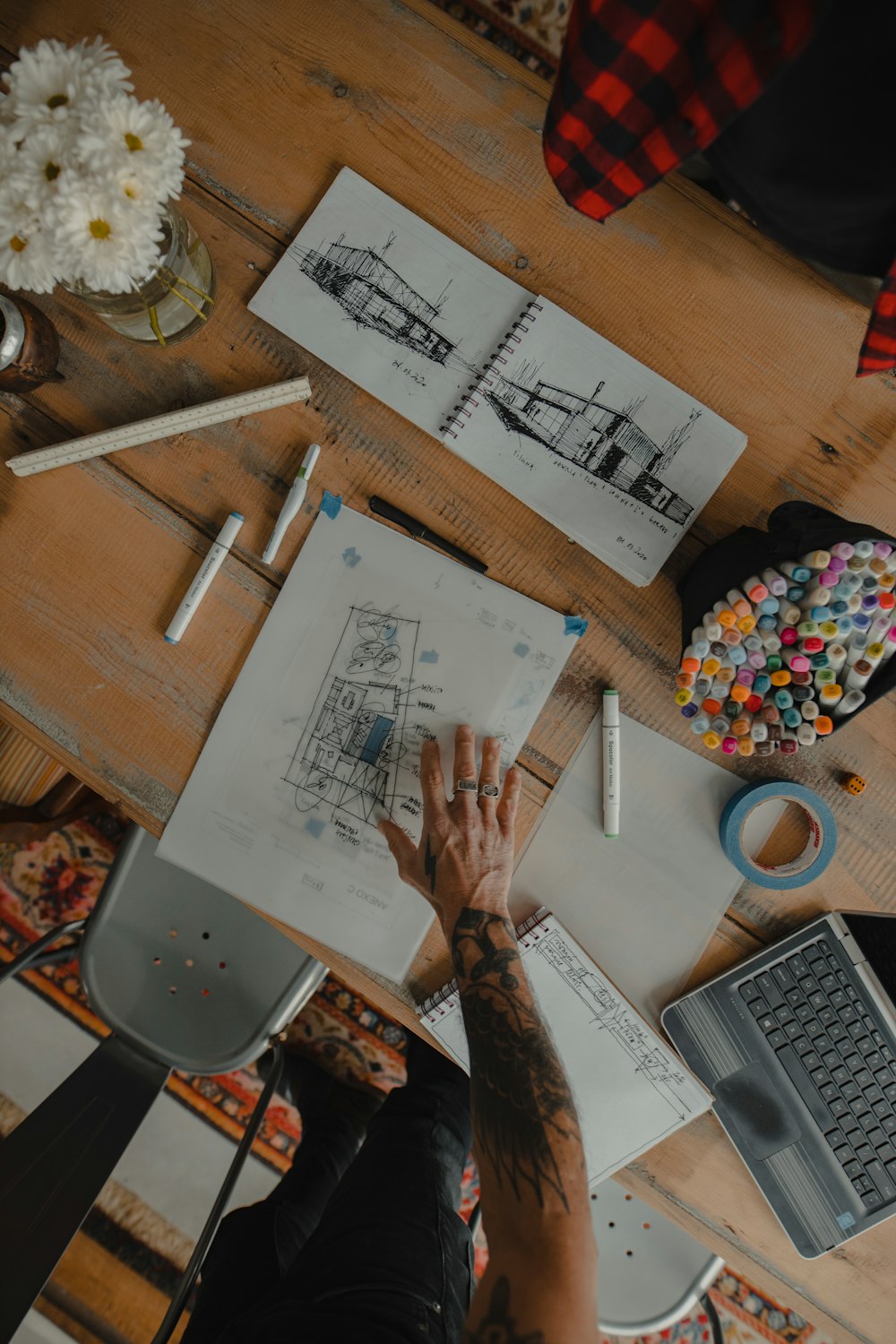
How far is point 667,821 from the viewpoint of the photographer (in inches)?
33.2

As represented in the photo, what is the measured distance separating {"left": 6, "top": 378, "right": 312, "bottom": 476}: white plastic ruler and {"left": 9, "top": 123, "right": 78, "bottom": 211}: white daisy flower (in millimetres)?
257

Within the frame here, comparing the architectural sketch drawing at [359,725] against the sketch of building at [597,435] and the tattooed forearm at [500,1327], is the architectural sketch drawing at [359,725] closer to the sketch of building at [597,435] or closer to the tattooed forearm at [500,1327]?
the sketch of building at [597,435]

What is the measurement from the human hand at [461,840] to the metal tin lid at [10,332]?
582 mm

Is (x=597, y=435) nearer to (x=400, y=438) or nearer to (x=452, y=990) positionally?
(x=400, y=438)

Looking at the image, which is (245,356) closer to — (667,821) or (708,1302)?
(667,821)

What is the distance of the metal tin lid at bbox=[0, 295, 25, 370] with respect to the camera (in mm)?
770

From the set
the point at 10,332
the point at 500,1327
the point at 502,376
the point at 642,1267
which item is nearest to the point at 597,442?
the point at 502,376

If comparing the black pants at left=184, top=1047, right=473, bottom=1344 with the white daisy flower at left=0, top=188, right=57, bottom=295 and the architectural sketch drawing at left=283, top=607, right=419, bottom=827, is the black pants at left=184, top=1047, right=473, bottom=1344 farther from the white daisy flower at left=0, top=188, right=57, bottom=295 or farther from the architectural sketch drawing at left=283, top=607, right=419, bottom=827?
the white daisy flower at left=0, top=188, right=57, bottom=295

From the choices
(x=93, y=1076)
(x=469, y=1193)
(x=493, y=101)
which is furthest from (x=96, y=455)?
(x=469, y=1193)

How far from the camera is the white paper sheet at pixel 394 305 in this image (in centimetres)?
84

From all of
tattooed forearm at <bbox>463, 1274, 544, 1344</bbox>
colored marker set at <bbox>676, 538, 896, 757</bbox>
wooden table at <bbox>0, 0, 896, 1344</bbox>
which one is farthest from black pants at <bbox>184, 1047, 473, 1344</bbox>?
colored marker set at <bbox>676, 538, 896, 757</bbox>

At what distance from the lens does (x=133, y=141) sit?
60 cm

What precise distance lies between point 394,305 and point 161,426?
0.95ft

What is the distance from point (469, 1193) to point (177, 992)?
74cm
